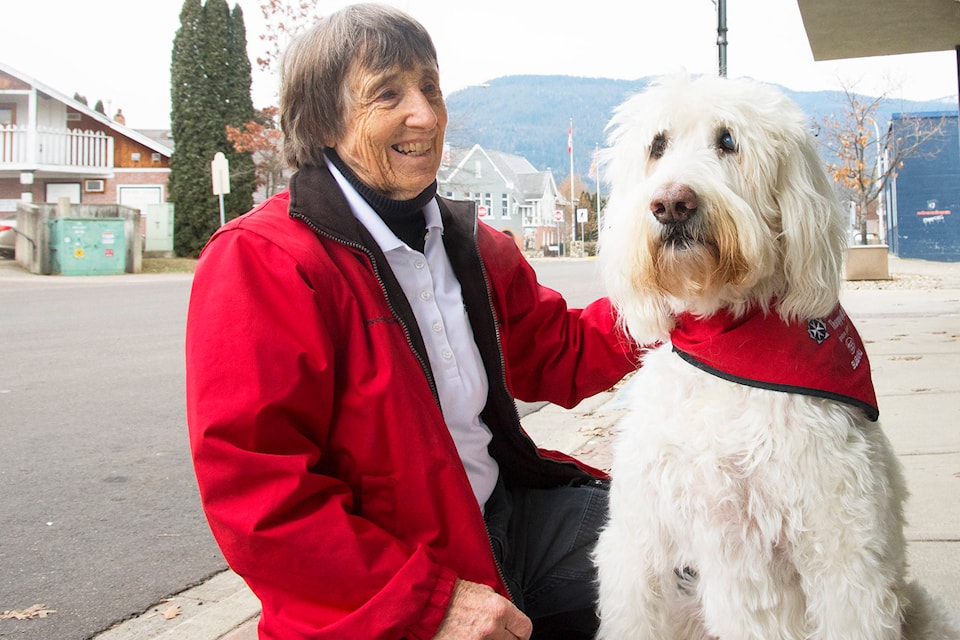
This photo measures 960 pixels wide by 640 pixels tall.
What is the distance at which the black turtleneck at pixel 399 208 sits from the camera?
92.3 inches

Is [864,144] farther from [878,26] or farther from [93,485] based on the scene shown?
[93,485]

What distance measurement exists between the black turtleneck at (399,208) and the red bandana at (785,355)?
2.75 feet

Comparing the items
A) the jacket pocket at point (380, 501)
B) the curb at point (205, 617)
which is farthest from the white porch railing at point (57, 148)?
the jacket pocket at point (380, 501)

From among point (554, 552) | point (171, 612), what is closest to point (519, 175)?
point (171, 612)

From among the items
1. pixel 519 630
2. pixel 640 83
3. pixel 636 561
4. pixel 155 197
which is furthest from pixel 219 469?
pixel 155 197

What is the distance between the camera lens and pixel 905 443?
4824 millimetres

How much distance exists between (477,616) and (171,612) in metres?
1.63

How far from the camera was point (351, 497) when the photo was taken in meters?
1.99

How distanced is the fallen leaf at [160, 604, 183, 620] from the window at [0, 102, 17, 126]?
3664cm

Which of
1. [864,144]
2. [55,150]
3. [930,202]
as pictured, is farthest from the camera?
[55,150]

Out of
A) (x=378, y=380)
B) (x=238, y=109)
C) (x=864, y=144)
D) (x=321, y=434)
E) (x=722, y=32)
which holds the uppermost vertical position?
(x=238, y=109)

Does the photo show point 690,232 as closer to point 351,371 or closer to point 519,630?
point 351,371

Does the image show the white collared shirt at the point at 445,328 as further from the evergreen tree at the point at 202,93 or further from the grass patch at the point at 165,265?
the evergreen tree at the point at 202,93

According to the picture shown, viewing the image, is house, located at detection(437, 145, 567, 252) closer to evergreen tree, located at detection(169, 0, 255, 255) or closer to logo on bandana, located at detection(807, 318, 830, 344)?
evergreen tree, located at detection(169, 0, 255, 255)
